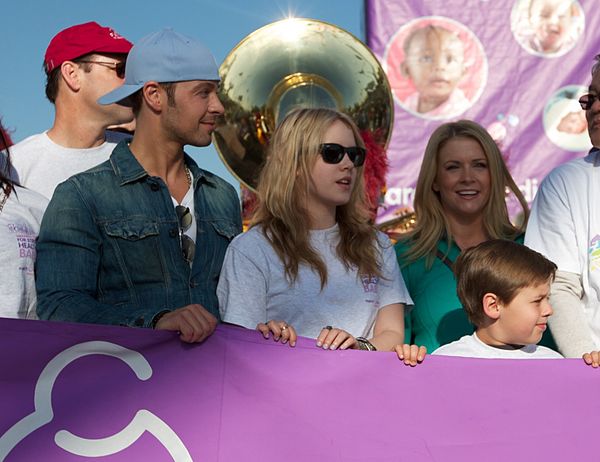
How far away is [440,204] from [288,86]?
10.7 ft

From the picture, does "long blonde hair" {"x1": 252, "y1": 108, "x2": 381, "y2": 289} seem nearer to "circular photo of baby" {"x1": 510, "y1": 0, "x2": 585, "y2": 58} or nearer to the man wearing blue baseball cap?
the man wearing blue baseball cap

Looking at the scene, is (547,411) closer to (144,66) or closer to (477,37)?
(144,66)

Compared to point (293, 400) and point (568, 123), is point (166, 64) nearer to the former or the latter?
point (293, 400)

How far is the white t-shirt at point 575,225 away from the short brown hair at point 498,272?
159mm

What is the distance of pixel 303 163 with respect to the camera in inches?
130

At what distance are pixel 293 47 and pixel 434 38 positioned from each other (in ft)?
5.71

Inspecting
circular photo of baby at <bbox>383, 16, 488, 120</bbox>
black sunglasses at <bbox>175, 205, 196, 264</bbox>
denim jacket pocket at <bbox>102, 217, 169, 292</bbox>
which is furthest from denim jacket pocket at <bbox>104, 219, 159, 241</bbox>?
circular photo of baby at <bbox>383, 16, 488, 120</bbox>

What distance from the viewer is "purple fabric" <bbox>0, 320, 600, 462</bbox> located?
2455 mm

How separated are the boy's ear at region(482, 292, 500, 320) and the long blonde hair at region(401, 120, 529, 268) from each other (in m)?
0.81

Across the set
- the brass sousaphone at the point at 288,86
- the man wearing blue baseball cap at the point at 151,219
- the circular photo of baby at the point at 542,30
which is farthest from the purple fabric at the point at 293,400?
the circular photo of baby at the point at 542,30

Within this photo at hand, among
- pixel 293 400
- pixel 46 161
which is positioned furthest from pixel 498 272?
pixel 46 161

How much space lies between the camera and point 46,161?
380cm

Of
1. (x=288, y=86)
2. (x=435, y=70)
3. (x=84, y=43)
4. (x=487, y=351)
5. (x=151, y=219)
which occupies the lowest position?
(x=435, y=70)

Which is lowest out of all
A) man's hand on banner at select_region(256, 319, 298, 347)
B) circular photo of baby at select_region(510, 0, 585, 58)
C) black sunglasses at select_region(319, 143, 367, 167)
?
circular photo of baby at select_region(510, 0, 585, 58)
